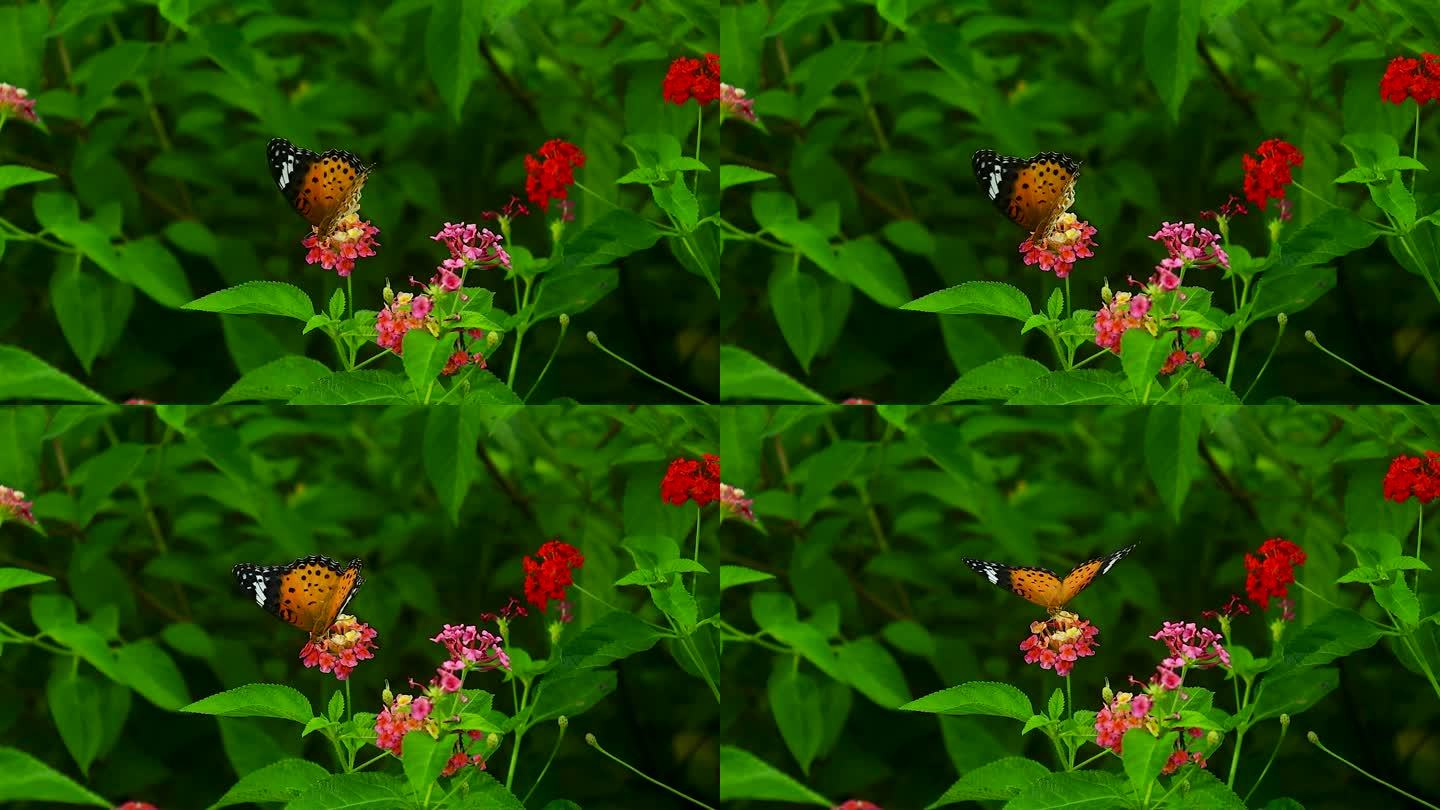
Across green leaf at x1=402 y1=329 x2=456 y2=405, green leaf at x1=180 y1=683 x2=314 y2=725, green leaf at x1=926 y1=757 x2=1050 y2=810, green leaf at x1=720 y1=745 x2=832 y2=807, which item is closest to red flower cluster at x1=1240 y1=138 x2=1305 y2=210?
green leaf at x1=926 y1=757 x2=1050 y2=810

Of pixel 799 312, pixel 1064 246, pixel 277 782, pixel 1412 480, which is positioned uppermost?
pixel 1064 246

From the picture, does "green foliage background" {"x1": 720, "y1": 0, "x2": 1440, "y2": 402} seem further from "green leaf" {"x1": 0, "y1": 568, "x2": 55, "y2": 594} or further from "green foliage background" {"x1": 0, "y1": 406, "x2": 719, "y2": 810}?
"green leaf" {"x1": 0, "y1": 568, "x2": 55, "y2": 594}

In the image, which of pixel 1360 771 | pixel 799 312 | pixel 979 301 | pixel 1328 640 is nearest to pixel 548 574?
pixel 799 312

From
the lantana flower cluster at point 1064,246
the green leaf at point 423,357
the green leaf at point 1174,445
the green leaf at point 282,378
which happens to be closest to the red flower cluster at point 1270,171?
the lantana flower cluster at point 1064,246

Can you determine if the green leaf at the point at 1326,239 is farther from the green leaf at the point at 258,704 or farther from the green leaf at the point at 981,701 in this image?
the green leaf at the point at 258,704

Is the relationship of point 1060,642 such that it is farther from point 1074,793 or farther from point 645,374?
point 645,374
